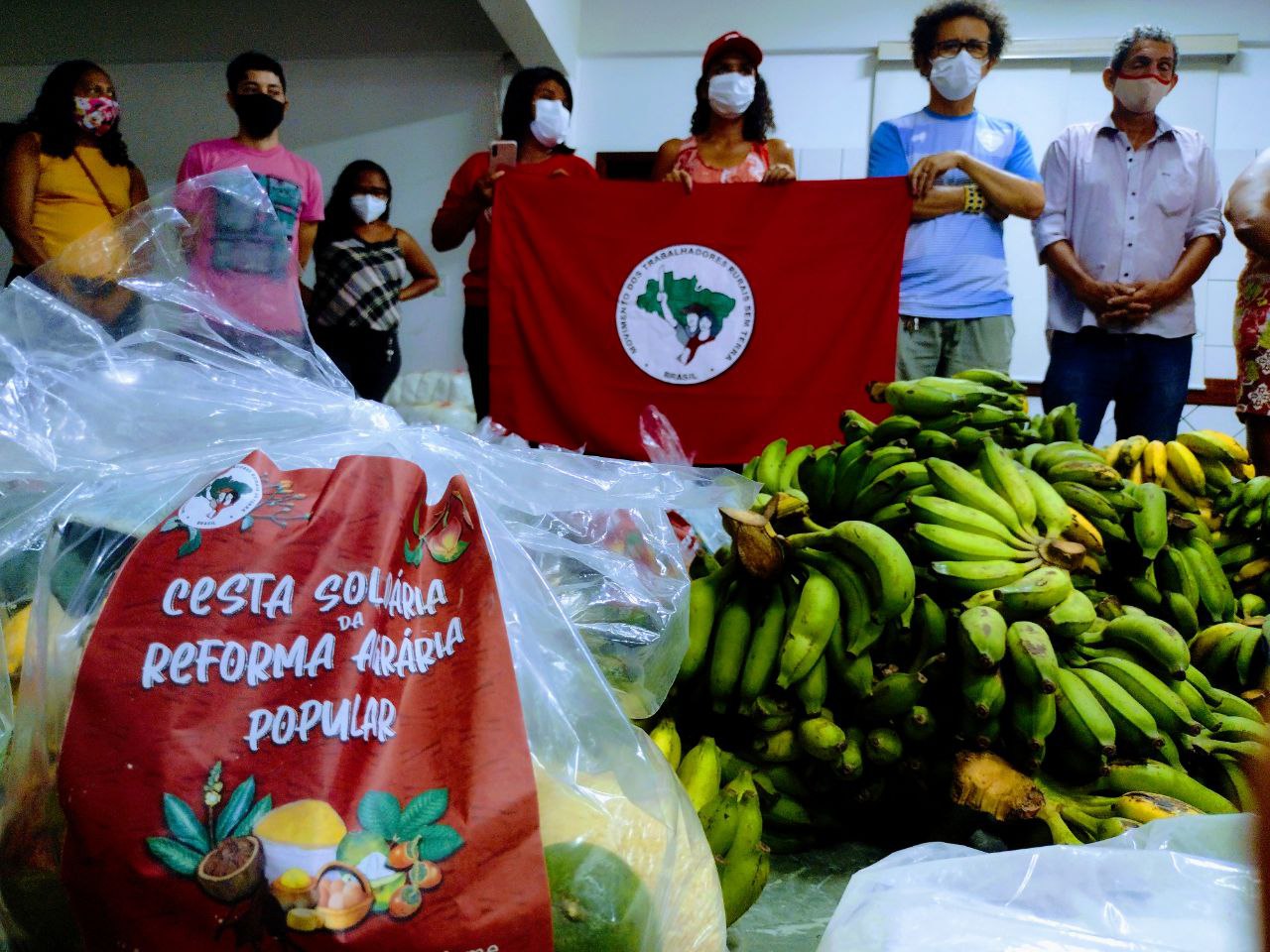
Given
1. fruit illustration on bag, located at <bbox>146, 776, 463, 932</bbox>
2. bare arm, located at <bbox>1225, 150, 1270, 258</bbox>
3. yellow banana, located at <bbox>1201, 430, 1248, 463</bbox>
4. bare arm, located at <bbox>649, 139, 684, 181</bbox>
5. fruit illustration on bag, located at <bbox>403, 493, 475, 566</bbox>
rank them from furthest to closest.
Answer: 1. bare arm, located at <bbox>649, 139, 684, 181</bbox>
2. bare arm, located at <bbox>1225, 150, 1270, 258</bbox>
3. yellow banana, located at <bbox>1201, 430, 1248, 463</bbox>
4. fruit illustration on bag, located at <bbox>403, 493, 475, 566</bbox>
5. fruit illustration on bag, located at <bbox>146, 776, 463, 932</bbox>

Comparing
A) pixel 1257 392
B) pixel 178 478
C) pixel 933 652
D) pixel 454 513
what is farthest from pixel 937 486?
pixel 1257 392

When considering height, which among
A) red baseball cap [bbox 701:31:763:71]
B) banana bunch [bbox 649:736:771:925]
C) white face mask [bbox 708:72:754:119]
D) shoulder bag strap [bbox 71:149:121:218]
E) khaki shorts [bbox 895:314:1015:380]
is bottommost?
banana bunch [bbox 649:736:771:925]

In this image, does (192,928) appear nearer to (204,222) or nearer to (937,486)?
(204,222)

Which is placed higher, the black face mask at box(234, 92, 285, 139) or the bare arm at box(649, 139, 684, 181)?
the black face mask at box(234, 92, 285, 139)

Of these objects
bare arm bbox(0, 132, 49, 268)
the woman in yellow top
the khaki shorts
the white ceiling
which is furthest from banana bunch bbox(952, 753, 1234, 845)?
the white ceiling

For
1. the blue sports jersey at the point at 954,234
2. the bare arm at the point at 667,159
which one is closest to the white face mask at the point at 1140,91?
the blue sports jersey at the point at 954,234

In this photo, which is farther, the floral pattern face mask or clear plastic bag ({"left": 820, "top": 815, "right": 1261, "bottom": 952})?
the floral pattern face mask

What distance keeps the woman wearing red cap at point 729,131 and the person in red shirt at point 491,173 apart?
315 millimetres

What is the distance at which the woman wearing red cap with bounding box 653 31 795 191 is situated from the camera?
3.02 meters

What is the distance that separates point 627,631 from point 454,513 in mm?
213

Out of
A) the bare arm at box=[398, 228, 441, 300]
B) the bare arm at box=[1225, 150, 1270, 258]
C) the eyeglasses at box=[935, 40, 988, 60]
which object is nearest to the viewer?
the bare arm at box=[1225, 150, 1270, 258]

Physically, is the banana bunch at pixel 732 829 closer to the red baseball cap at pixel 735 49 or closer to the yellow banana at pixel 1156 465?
the yellow banana at pixel 1156 465

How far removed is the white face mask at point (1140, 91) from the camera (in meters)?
2.98

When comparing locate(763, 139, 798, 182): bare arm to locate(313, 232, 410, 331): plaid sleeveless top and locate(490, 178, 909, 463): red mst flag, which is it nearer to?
locate(490, 178, 909, 463): red mst flag
